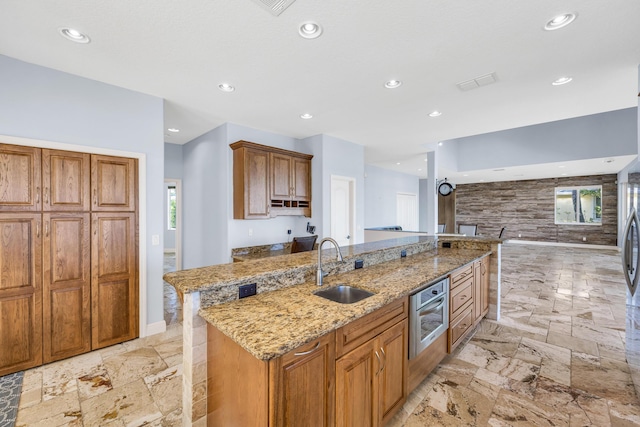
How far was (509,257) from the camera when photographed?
310 inches

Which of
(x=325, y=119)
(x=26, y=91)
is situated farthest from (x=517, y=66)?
(x=26, y=91)

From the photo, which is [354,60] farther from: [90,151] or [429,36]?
[90,151]

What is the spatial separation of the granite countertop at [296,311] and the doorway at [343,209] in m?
2.77

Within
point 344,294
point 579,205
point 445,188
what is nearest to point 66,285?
point 344,294

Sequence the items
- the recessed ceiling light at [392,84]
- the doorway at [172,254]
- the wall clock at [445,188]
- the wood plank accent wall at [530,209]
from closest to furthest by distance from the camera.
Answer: the recessed ceiling light at [392,84], the doorway at [172,254], the wall clock at [445,188], the wood plank accent wall at [530,209]

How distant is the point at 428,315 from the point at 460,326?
2.74 feet

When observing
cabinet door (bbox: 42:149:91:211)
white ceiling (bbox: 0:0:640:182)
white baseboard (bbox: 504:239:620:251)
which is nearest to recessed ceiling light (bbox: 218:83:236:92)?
white ceiling (bbox: 0:0:640:182)

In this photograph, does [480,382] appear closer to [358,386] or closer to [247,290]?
[358,386]

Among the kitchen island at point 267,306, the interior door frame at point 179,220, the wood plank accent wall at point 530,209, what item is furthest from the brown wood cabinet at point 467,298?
the wood plank accent wall at point 530,209

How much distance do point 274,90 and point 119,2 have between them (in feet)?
4.98

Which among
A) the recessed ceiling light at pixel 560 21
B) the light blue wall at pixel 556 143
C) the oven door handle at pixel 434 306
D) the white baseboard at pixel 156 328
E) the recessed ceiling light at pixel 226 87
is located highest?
the light blue wall at pixel 556 143

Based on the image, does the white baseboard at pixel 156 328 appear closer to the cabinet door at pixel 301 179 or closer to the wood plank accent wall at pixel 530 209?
the cabinet door at pixel 301 179

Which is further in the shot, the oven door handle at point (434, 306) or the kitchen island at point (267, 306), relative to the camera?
the oven door handle at point (434, 306)

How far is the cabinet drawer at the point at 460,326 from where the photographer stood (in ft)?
8.26
